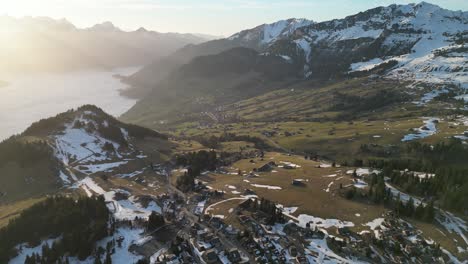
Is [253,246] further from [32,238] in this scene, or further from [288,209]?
[32,238]

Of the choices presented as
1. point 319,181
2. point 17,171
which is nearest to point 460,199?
point 319,181

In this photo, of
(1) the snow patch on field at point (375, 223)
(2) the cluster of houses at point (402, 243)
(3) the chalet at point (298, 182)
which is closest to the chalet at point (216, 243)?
(2) the cluster of houses at point (402, 243)

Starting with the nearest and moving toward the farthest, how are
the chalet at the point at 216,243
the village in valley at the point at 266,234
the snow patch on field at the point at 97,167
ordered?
the village in valley at the point at 266,234, the chalet at the point at 216,243, the snow patch on field at the point at 97,167

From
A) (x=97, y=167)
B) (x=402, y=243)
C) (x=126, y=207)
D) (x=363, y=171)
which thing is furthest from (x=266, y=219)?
(x=97, y=167)

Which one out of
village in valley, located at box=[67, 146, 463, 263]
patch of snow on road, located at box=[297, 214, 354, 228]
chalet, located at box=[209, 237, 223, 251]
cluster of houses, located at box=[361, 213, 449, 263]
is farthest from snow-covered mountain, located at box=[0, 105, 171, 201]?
cluster of houses, located at box=[361, 213, 449, 263]

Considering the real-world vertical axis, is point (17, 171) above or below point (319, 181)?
above

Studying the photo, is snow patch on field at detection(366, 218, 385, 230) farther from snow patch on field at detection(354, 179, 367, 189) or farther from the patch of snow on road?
snow patch on field at detection(354, 179, 367, 189)

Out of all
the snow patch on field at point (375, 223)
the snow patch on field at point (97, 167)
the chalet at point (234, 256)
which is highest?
the snow patch on field at point (97, 167)

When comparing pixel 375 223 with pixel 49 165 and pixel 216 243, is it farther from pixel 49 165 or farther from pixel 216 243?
pixel 49 165

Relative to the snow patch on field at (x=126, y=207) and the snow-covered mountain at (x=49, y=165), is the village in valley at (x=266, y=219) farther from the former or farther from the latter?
the snow-covered mountain at (x=49, y=165)

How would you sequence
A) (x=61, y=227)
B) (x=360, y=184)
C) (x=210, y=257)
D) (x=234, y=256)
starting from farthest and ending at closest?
(x=360, y=184)
(x=61, y=227)
(x=234, y=256)
(x=210, y=257)

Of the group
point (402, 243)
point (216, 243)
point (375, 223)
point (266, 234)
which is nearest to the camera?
point (402, 243)
